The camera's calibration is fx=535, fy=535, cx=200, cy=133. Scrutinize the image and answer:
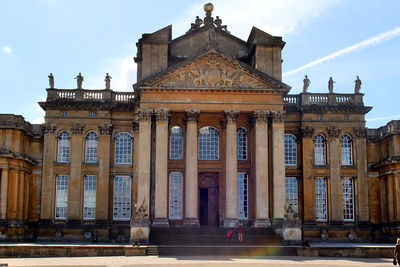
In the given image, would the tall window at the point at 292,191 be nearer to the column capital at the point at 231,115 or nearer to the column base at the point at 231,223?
the column base at the point at 231,223

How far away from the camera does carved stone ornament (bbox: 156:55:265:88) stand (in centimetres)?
3653

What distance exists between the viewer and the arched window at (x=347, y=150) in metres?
41.6

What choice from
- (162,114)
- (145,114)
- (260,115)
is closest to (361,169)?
(260,115)

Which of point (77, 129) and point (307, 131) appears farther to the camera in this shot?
point (307, 131)

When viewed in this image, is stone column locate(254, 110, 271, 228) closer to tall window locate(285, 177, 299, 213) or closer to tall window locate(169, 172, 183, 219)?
tall window locate(285, 177, 299, 213)

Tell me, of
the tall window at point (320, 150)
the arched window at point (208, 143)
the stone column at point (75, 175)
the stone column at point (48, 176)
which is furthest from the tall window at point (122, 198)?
the tall window at point (320, 150)

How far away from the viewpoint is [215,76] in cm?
3669

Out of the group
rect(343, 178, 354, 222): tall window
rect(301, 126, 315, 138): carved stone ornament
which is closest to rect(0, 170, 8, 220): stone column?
rect(301, 126, 315, 138): carved stone ornament

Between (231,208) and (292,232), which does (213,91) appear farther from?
(292,232)

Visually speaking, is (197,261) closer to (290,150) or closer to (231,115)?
(231,115)

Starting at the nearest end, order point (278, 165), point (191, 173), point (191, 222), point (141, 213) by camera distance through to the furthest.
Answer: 1. point (141, 213)
2. point (191, 222)
3. point (191, 173)
4. point (278, 165)

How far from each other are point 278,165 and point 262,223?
4.05m

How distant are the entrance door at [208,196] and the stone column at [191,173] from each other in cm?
346

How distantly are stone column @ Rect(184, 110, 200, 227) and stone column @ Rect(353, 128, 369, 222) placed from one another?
1333cm
